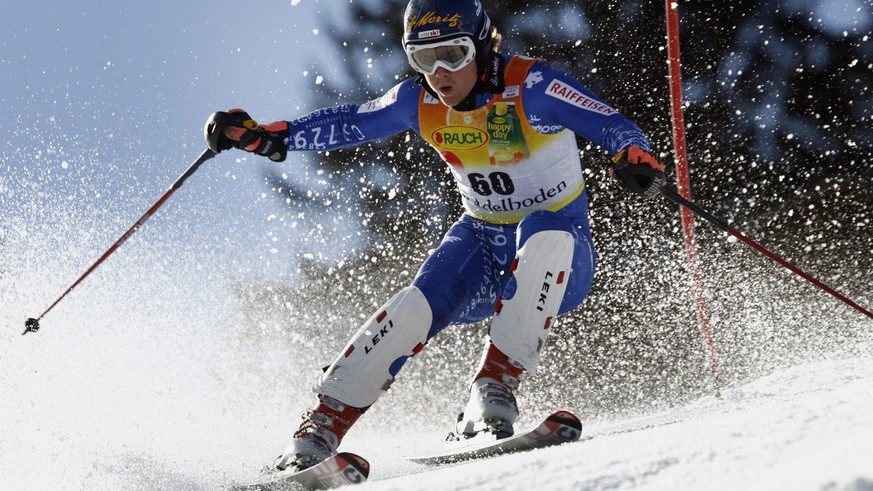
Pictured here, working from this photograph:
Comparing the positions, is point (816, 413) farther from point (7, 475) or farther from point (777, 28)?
point (777, 28)

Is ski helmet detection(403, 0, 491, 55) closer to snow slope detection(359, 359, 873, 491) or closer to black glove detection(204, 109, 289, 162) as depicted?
black glove detection(204, 109, 289, 162)

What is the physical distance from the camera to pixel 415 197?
11.9 metres

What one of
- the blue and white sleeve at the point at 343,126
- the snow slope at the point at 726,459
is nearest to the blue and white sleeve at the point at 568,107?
the blue and white sleeve at the point at 343,126

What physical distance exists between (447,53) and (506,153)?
1.41 ft

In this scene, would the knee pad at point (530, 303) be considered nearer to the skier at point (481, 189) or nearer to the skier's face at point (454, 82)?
the skier at point (481, 189)

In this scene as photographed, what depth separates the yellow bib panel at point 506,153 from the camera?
323 centimetres

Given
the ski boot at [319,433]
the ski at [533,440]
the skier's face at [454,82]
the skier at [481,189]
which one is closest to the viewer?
the ski at [533,440]

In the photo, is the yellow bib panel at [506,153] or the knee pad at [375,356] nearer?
the knee pad at [375,356]

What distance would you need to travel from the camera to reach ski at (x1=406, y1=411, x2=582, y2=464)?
255 centimetres

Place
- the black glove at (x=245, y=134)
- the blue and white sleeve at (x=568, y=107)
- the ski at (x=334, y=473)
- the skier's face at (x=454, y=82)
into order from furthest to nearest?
1. the black glove at (x=245, y=134)
2. the skier's face at (x=454, y=82)
3. the blue and white sleeve at (x=568, y=107)
4. the ski at (x=334, y=473)

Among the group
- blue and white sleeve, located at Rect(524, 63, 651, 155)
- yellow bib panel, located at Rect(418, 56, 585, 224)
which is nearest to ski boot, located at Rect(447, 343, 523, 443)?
yellow bib panel, located at Rect(418, 56, 585, 224)

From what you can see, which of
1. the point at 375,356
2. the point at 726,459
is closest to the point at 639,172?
the point at 375,356

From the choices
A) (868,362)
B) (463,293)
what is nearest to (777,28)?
(868,362)

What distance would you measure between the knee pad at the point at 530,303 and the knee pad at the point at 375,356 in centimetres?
28
